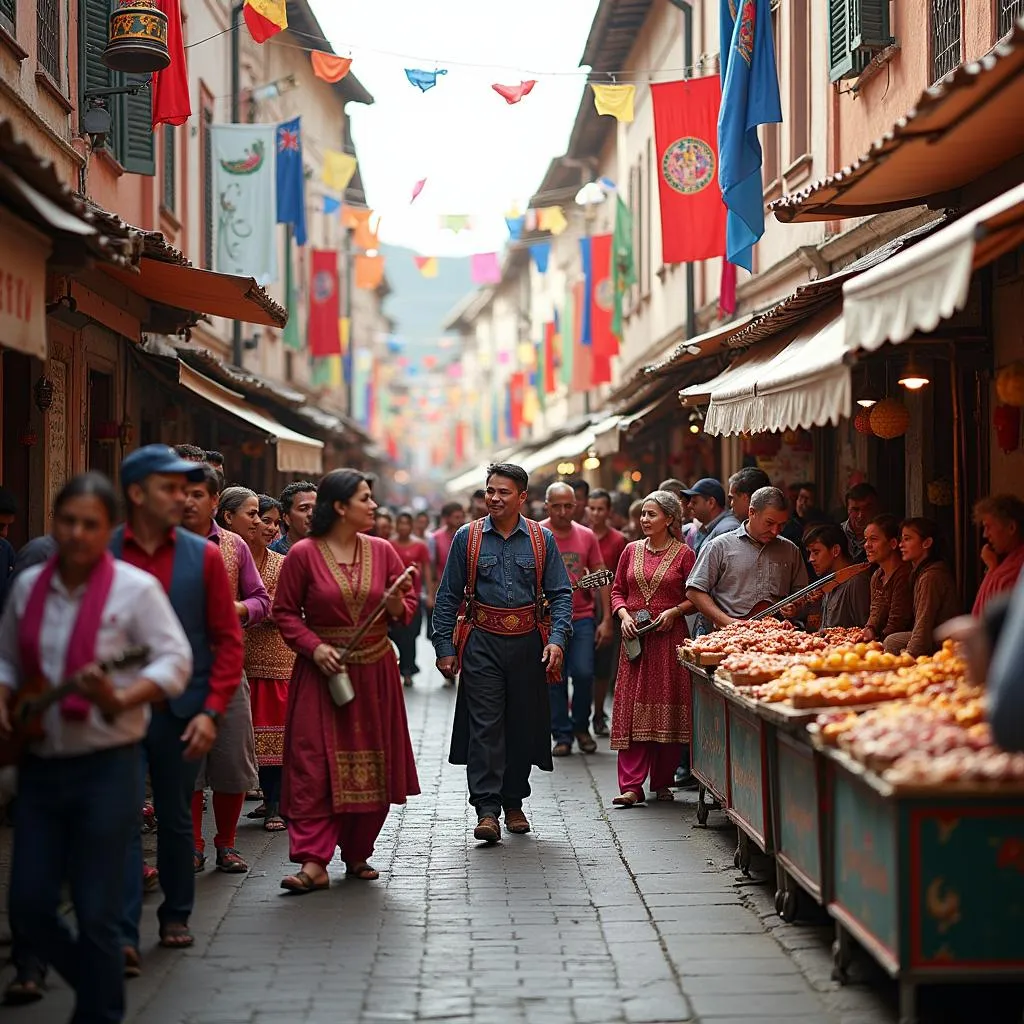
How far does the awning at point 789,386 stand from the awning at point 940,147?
696mm

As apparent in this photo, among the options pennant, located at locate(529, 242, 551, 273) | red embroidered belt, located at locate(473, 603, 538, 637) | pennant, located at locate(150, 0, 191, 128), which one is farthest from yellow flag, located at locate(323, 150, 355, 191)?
red embroidered belt, located at locate(473, 603, 538, 637)

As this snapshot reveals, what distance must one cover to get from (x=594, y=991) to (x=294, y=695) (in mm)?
2645

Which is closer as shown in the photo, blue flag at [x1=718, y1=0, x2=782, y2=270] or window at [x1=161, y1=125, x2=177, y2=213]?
blue flag at [x1=718, y1=0, x2=782, y2=270]

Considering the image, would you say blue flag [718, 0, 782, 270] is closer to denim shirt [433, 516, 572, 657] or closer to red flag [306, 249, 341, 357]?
denim shirt [433, 516, 572, 657]

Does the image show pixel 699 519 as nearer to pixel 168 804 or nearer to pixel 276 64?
pixel 168 804

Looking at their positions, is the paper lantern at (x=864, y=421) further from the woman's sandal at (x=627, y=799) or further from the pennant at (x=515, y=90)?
the pennant at (x=515, y=90)

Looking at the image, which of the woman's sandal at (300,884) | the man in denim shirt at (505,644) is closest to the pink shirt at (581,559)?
the man in denim shirt at (505,644)

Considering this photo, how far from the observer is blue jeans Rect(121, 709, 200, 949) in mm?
6766

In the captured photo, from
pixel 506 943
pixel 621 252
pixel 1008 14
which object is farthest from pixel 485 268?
pixel 506 943

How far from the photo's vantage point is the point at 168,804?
7.05 meters

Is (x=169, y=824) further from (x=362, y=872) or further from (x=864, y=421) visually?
(x=864, y=421)

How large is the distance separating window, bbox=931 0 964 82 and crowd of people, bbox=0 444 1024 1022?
3.14 m

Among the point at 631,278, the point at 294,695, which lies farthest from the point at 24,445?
the point at 631,278

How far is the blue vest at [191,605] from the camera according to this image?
22.1ft
